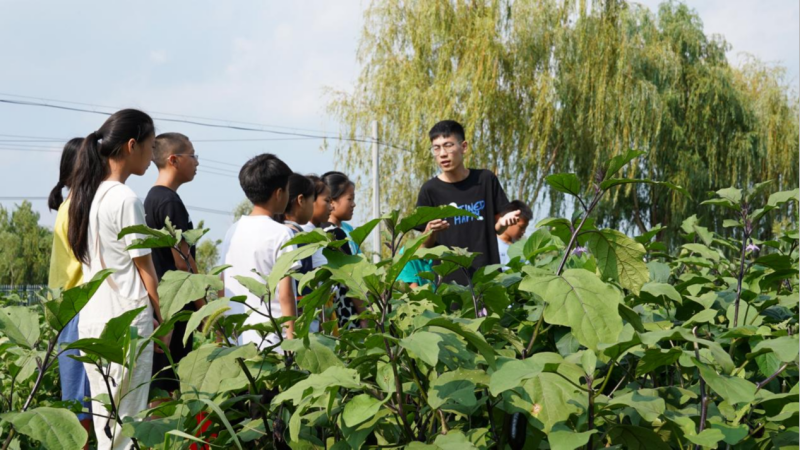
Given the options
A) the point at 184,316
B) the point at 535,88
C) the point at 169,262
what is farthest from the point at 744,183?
the point at 184,316

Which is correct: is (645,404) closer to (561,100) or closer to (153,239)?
(153,239)

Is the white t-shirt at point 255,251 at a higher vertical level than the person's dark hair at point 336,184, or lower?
lower

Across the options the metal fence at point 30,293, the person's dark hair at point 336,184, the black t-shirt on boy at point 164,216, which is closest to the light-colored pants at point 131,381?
the metal fence at point 30,293

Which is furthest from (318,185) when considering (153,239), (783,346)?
(783,346)

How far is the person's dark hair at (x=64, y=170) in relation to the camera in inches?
114

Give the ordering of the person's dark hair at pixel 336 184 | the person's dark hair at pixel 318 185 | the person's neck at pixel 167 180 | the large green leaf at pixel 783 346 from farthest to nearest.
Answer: the person's dark hair at pixel 336 184, the person's dark hair at pixel 318 185, the person's neck at pixel 167 180, the large green leaf at pixel 783 346

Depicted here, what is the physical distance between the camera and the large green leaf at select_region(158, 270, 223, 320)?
102cm

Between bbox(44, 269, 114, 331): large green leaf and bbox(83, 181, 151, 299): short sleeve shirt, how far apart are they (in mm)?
1550

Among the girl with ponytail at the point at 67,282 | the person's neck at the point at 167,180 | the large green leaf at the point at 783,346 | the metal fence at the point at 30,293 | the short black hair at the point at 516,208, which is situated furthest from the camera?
the short black hair at the point at 516,208

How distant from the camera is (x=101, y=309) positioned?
240 centimetres

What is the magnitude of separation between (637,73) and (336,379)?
1620cm

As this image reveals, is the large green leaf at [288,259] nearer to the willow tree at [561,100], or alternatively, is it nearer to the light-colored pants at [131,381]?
the light-colored pants at [131,381]

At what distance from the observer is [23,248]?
35625mm

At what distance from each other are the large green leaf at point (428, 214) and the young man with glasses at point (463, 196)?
2631mm
